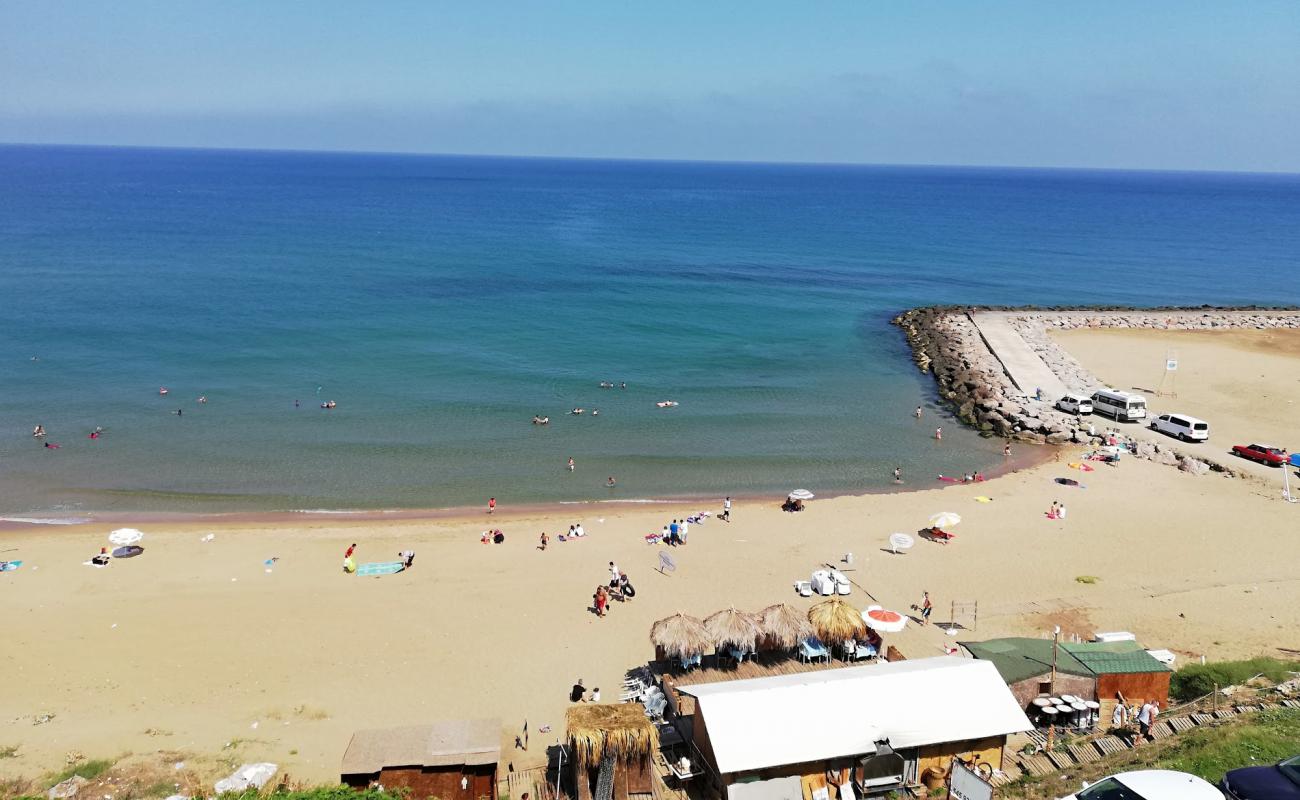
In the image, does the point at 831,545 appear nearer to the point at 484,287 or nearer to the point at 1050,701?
the point at 1050,701

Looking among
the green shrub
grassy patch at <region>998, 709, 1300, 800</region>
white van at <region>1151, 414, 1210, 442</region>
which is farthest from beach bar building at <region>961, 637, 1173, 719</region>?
white van at <region>1151, 414, 1210, 442</region>

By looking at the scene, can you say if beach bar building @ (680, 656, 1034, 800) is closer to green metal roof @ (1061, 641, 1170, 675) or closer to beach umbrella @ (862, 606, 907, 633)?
green metal roof @ (1061, 641, 1170, 675)

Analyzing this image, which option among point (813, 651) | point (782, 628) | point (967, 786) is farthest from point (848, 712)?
point (813, 651)

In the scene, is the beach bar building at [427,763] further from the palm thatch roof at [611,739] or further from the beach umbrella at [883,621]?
the beach umbrella at [883,621]

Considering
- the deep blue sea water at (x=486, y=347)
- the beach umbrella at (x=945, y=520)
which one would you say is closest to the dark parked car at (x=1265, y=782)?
the beach umbrella at (x=945, y=520)

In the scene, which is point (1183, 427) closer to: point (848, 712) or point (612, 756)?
point (848, 712)

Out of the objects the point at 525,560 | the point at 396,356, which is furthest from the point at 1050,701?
the point at 396,356
